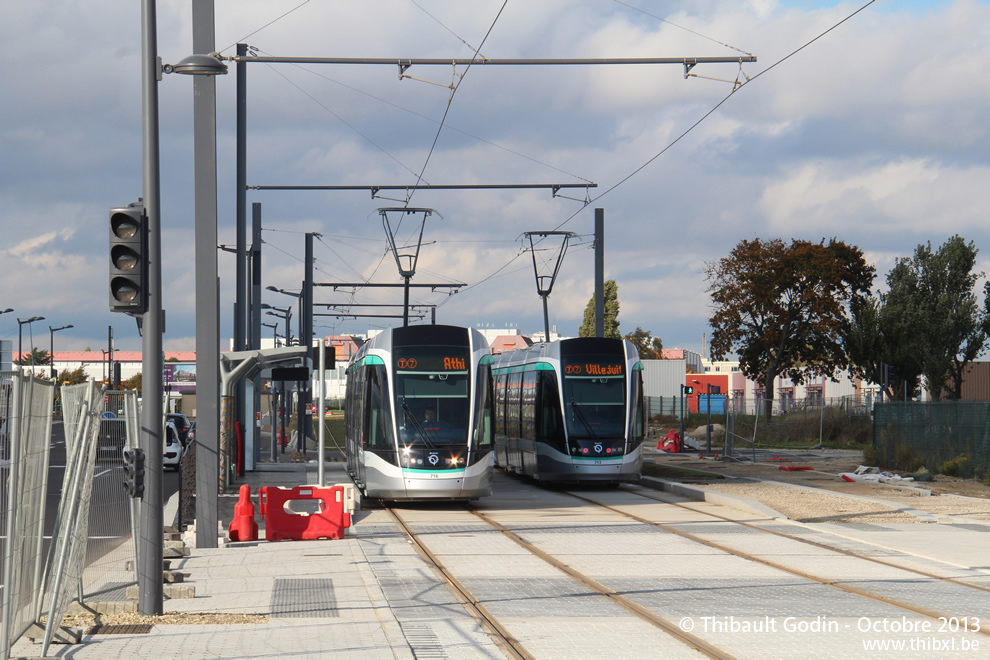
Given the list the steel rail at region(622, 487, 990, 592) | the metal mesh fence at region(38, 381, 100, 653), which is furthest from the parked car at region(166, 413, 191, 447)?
the metal mesh fence at region(38, 381, 100, 653)

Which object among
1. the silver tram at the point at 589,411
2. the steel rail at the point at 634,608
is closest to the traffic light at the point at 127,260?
the steel rail at the point at 634,608

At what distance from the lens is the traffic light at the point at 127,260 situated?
9.77 metres

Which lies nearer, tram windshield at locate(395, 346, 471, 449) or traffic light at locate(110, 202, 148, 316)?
traffic light at locate(110, 202, 148, 316)

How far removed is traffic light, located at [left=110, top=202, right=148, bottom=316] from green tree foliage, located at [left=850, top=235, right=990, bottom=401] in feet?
150

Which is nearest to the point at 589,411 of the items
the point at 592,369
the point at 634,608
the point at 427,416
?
the point at 592,369

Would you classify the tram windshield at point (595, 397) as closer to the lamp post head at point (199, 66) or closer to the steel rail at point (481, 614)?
the steel rail at point (481, 614)

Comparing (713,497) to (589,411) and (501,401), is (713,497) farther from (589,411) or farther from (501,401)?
(501,401)

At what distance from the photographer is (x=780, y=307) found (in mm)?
66000

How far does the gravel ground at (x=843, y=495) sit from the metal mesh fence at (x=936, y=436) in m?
0.73

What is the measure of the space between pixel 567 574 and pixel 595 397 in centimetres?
1213

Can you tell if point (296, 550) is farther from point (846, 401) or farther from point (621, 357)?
point (846, 401)

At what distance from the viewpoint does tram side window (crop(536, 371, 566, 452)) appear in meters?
24.4

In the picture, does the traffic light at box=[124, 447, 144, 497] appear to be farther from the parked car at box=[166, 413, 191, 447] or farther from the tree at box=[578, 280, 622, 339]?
the tree at box=[578, 280, 622, 339]

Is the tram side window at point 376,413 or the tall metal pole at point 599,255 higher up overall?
the tall metal pole at point 599,255
